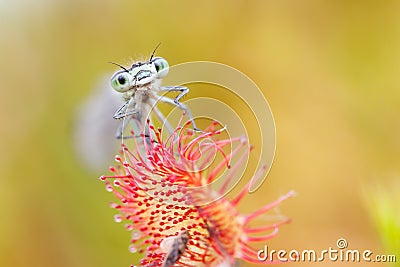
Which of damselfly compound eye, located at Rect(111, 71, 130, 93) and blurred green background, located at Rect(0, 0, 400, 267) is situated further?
blurred green background, located at Rect(0, 0, 400, 267)

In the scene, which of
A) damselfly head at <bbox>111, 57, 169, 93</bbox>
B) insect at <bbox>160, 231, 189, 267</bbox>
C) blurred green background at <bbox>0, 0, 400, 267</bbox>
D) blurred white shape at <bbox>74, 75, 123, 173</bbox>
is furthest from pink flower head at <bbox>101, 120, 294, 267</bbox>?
blurred green background at <bbox>0, 0, 400, 267</bbox>

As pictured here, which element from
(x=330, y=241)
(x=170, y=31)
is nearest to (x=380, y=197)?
(x=330, y=241)

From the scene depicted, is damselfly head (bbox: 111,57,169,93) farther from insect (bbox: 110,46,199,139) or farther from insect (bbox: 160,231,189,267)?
insect (bbox: 160,231,189,267)

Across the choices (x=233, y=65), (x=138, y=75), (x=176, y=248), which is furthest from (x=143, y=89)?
(x=233, y=65)

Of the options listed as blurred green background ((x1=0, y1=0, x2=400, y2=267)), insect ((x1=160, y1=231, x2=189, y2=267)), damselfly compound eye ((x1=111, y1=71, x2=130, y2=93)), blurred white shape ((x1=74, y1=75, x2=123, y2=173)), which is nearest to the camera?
insect ((x1=160, y1=231, x2=189, y2=267))

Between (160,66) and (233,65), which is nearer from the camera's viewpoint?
(160,66)

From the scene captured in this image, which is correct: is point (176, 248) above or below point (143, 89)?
below

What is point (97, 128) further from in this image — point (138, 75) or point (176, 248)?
point (176, 248)

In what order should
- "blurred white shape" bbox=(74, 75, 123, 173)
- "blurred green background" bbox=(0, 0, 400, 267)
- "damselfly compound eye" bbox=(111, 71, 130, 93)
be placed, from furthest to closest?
"blurred green background" bbox=(0, 0, 400, 267) < "blurred white shape" bbox=(74, 75, 123, 173) < "damselfly compound eye" bbox=(111, 71, 130, 93)
